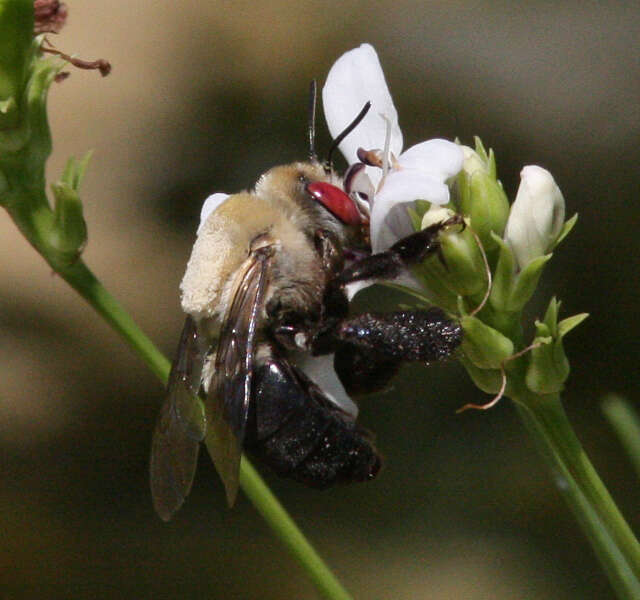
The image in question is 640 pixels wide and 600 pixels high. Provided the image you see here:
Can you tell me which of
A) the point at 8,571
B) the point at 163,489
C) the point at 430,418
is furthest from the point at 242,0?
the point at 163,489

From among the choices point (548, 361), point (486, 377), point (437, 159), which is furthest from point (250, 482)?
point (437, 159)

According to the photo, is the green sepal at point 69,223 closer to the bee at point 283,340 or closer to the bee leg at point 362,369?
the bee at point 283,340

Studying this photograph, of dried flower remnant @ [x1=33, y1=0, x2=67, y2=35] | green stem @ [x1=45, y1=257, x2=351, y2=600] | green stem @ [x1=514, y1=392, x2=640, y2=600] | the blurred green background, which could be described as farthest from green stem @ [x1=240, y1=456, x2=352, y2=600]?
the blurred green background

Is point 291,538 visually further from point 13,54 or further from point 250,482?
point 13,54

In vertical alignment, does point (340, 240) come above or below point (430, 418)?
above

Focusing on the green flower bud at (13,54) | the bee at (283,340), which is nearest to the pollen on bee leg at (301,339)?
the bee at (283,340)

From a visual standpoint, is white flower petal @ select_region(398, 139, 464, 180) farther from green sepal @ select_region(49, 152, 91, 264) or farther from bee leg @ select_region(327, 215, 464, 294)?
green sepal @ select_region(49, 152, 91, 264)

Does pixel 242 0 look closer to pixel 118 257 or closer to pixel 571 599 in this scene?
pixel 118 257

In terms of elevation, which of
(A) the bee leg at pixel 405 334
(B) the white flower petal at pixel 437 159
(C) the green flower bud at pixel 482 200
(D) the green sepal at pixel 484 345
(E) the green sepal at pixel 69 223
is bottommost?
(D) the green sepal at pixel 484 345
